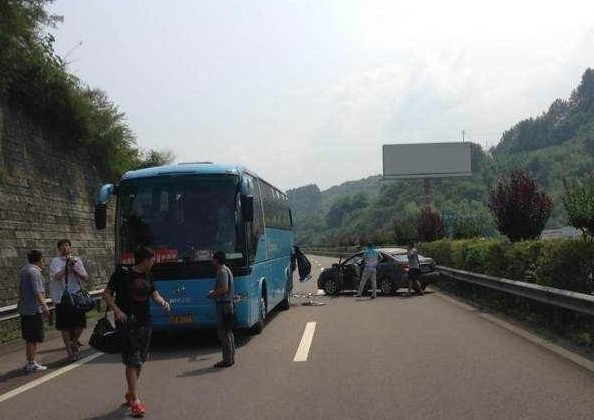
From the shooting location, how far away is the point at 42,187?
71.4 ft

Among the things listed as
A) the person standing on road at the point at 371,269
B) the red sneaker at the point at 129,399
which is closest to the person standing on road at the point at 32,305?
the red sneaker at the point at 129,399

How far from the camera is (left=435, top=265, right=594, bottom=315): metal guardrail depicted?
11.1 metres

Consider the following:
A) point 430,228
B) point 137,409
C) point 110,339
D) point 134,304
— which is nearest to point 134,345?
point 110,339

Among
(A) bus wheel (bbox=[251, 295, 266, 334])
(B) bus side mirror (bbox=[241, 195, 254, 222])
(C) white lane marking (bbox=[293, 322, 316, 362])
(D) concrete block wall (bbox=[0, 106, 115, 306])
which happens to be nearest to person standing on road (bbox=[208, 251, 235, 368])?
(C) white lane marking (bbox=[293, 322, 316, 362])

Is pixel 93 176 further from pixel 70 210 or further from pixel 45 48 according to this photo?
pixel 45 48

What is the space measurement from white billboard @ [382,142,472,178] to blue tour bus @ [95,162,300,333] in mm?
71541

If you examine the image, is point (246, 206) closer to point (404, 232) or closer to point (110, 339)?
point (110, 339)

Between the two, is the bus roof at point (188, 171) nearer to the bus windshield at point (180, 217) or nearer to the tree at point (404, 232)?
the bus windshield at point (180, 217)

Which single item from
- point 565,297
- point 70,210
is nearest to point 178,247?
point 565,297

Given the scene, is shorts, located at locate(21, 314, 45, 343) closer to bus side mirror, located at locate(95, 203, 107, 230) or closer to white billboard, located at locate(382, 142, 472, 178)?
bus side mirror, located at locate(95, 203, 107, 230)

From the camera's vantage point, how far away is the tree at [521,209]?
68.3 ft

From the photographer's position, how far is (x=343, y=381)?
8797mm

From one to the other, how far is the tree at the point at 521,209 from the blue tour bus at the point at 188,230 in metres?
10.3

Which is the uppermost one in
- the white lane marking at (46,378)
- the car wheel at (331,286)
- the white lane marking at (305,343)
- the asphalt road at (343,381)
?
the car wheel at (331,286)
